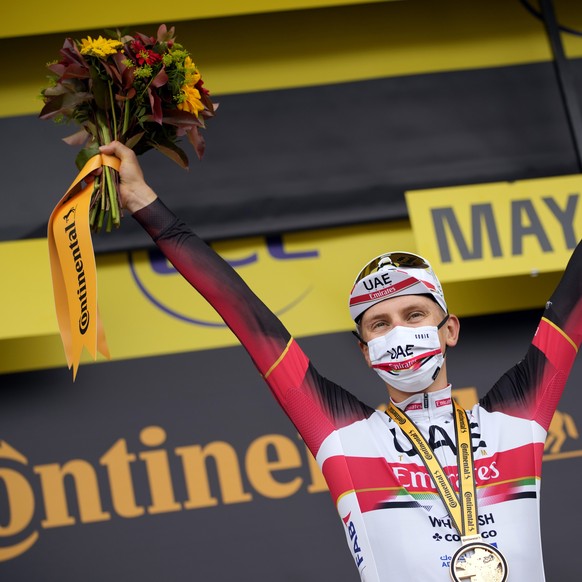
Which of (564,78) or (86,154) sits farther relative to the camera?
(564,78)

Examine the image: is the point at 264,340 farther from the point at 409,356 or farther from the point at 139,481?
the point at 139,481

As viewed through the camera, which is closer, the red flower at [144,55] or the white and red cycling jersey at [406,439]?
the white and red cycling jersey at [406,439]

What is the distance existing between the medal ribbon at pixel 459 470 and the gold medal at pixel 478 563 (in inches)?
1.3

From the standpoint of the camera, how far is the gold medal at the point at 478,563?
198 centimetres

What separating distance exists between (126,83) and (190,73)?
145 millimetres

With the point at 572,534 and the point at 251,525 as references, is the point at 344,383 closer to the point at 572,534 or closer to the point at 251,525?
the point at 251,525

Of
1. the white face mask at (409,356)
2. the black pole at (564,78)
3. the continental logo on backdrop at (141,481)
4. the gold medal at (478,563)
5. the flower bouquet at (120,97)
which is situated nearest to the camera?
the gold medal at (478,563)

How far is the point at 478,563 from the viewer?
1.99 metres

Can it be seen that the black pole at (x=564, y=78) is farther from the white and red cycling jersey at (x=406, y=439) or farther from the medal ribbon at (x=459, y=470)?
the medal ribbon at (x=459, y=470)

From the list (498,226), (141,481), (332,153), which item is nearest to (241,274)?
(332,153)

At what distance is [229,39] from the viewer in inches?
153

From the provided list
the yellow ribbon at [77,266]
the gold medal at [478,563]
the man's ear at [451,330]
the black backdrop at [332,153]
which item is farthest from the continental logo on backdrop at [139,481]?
the gold medal at [478,563]

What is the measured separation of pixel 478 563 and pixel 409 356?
0.41m

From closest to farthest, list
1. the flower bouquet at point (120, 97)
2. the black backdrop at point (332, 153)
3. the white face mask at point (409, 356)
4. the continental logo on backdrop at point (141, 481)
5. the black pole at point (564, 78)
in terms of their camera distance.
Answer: the white face mask at point (409, 356), the flower bouquet at point (120, 97), the continental logo on backdrop at point (141, 481), the black backdrop at point (332, 153), the black pole at point (564, 78)
